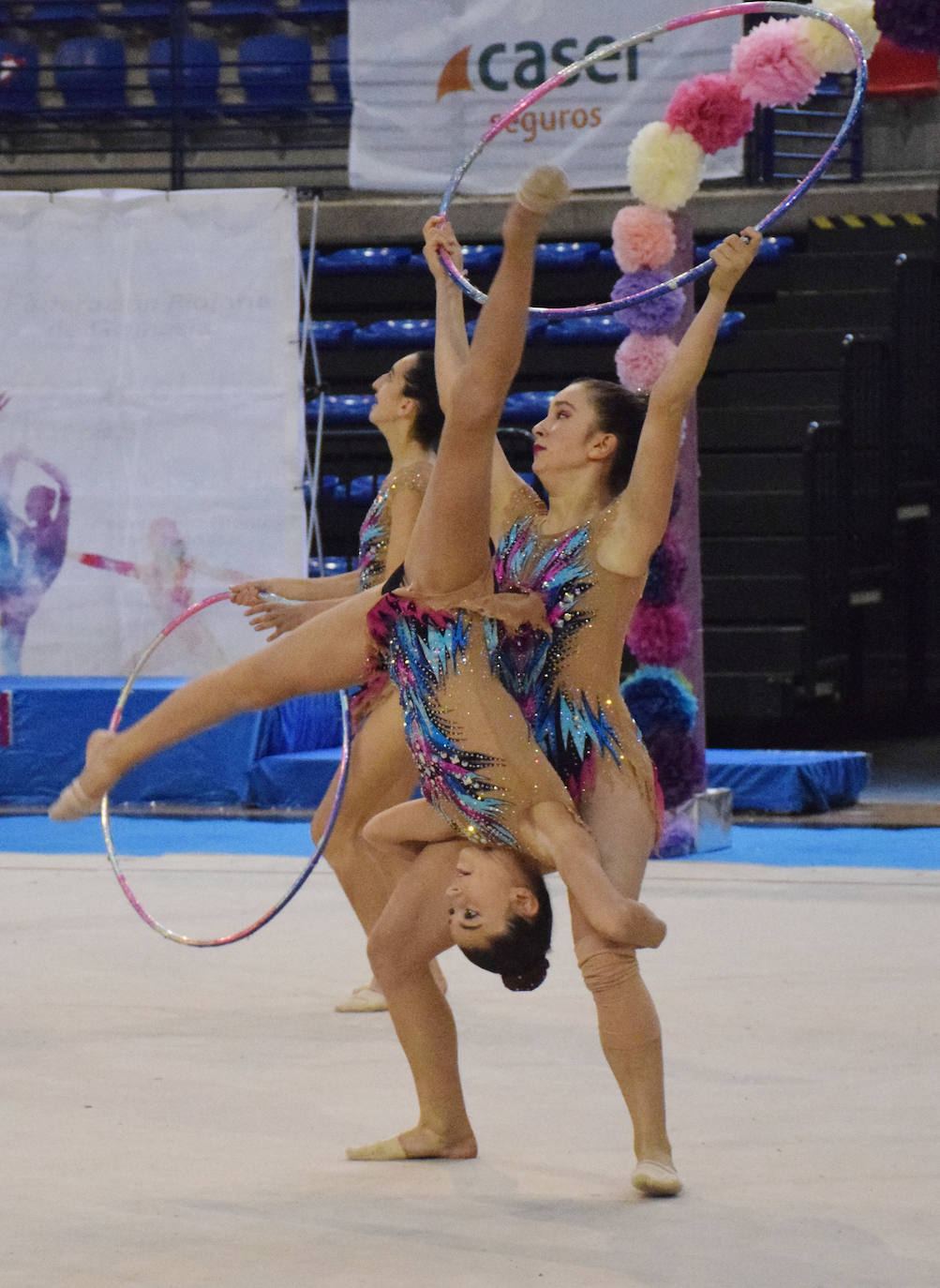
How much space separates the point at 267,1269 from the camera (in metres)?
2.61

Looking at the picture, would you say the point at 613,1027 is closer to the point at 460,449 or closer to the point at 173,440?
the point at 460,449

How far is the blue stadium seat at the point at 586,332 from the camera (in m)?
9.67

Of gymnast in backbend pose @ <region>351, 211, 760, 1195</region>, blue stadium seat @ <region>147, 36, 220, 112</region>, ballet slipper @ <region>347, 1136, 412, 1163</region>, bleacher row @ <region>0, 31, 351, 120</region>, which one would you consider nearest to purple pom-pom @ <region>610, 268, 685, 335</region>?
gymnast in backbend pose @ <region>351, 211, 760, 1195</region>

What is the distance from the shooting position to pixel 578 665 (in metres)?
3.14

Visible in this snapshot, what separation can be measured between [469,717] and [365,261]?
7520mm

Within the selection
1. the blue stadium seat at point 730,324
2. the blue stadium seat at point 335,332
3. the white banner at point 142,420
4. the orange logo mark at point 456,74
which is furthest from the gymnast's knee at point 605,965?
the blue stadium seat at point 335,332

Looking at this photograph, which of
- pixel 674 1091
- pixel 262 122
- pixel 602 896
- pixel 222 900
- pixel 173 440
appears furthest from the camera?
pixel 262 122

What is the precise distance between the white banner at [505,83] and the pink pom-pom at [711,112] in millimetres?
2099

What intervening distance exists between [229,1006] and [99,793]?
1054 millimetres

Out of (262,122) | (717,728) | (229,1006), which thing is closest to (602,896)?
(229,1006)

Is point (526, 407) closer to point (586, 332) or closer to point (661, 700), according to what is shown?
point (586, 332)

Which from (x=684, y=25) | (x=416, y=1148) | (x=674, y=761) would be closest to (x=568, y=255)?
(x=674, y=761)

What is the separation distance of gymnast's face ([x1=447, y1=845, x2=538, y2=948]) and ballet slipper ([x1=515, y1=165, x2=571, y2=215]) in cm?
96

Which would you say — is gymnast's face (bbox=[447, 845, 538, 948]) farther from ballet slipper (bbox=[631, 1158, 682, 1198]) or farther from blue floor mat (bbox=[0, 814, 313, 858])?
blue floor mat (bbox=[0, 814, 313, 858])
